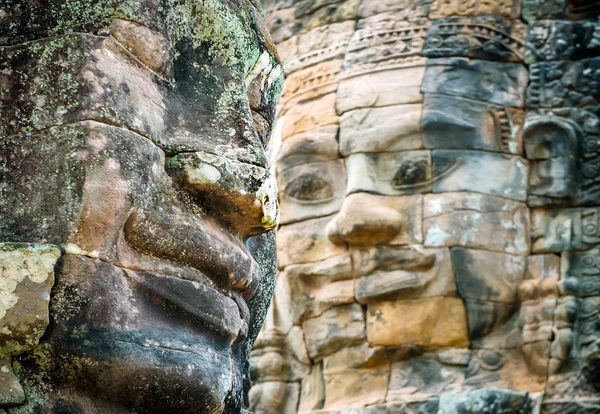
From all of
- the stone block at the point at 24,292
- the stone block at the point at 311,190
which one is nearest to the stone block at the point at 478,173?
the stone block at the point at 311,190

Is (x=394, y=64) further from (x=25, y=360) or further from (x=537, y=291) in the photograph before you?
(x=25, y=360)

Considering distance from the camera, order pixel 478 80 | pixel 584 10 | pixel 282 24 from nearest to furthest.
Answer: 1. pixel 478 80
2. pixel 584 10
3. pixel 282 24

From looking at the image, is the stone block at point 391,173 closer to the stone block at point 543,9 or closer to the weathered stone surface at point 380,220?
the weathered stone surface at point 380,220

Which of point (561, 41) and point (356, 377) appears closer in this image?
point (356, 377)

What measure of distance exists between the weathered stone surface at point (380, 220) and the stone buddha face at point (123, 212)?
479cm

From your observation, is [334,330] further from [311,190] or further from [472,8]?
[472,8]

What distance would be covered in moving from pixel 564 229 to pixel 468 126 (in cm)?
82

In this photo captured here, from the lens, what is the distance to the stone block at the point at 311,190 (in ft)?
24.3

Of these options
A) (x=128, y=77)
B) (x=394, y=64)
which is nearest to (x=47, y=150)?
(x=128, y=77)

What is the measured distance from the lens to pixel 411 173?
7152mm

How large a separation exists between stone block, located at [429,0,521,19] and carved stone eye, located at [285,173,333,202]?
1225mm

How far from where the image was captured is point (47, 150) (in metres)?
1.98

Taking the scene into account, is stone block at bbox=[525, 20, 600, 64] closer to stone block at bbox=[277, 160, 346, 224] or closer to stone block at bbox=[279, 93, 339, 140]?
stone block at bbox=[279, 93, 339, 140]

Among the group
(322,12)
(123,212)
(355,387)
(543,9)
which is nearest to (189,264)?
(123,212)
